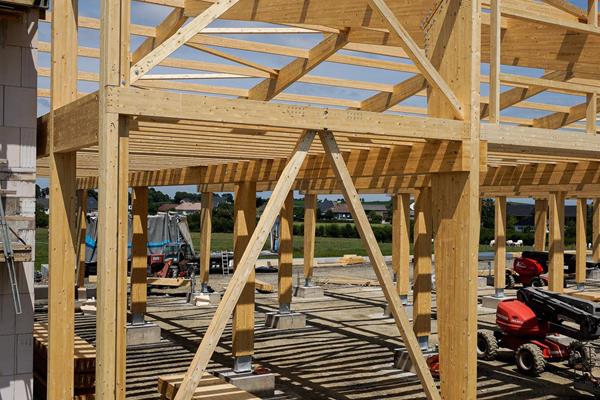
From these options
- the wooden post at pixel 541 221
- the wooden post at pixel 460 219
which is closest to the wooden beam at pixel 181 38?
the wooden post at pixel 460 219

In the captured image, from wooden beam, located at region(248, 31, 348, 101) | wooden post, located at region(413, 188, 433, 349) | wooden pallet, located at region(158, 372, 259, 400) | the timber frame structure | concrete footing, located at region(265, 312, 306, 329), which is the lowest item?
concrete footing, located at region(265, 312, 306, 329)

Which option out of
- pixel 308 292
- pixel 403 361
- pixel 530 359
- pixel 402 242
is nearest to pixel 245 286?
pixel 403 361

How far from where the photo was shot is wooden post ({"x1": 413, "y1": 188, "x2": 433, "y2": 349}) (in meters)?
13.9

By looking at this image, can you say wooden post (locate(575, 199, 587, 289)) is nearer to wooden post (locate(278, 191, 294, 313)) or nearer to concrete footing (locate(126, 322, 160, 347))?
wooden post (locate(278, 191, 294, 313))

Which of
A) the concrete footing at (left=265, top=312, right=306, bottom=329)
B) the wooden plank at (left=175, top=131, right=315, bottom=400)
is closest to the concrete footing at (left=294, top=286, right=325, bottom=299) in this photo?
the concrete footing at (left=265, top=312, right=306, bottom=329)

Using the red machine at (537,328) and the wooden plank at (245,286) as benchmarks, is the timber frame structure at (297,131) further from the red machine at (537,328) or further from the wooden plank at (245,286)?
the red machine at (537,328)

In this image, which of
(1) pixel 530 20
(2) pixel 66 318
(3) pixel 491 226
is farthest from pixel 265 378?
(3) pixel 491 226

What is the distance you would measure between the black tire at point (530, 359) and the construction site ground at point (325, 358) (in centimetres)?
17

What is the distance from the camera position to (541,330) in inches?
538

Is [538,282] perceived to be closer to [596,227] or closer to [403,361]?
[596,227]

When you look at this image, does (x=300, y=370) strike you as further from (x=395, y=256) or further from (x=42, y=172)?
(x=395, y=256)

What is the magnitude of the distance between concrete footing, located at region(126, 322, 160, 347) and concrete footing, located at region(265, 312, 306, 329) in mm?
3183

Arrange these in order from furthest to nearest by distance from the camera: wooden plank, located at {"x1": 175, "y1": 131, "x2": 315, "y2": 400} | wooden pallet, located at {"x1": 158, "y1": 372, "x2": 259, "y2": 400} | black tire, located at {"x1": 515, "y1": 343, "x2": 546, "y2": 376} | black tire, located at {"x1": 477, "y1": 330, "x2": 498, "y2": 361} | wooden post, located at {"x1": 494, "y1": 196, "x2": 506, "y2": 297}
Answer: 1. wooden post, located at {"x1": 494, "y1": 196, "x2": 506, "y2": 297}
2. black tire, located at {"x1": 477, "y1": 330, "x2": 498, "y2": 361}
3. black tire, located at {"x1": 515, "y1": 343, "x2": 546, "y2": 376}
4. wooden pallet, located at {"x1": 158, "y1": 372, "x2": 259, "y2": 400}
5. wooden plank, located at {"x1": 175, "y1": 131, "x2": 315, "y2": 400}

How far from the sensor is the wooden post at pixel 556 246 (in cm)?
2144
